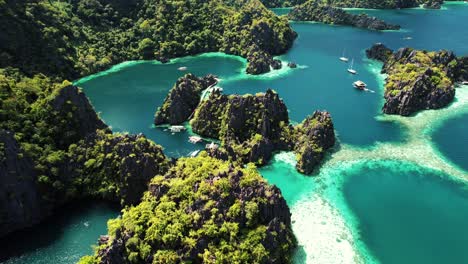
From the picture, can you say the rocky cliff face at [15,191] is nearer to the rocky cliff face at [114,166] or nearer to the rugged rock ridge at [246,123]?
the rocky cliff face at [114,166]

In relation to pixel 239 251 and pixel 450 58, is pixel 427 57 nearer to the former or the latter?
pixel 450 58

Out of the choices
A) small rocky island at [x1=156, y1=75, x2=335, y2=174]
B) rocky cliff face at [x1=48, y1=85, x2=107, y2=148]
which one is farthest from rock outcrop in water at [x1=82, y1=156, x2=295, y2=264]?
rocky cliff face at [x1=48, y1=85, x2=107, y2=148]

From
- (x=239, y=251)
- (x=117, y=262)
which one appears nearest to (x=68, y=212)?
(x=117, y=262)

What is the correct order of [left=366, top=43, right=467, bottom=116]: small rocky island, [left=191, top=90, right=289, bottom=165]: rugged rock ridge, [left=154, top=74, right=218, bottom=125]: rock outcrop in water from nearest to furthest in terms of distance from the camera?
[left=191, top=90, right=289, bottom=165]: rugged rock ridge
[left=154, top=74, right=218, bottom=125]: rock outcrop in water
[left=366, top=43, right=467, bottom=116]: small rocky island

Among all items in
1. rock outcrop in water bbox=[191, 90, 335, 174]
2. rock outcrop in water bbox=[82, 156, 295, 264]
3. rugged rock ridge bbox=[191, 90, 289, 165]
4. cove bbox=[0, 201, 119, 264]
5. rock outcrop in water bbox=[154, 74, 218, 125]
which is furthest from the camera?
rock outcrop in water bbox=[154, 74, 218, 125]

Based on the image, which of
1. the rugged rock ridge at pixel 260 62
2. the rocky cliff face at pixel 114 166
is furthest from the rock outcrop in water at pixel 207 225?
the rugged rock ridge at pixel 260 62

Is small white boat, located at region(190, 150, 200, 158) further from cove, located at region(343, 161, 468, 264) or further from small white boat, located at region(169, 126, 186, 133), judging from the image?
cove, located at region(343, 161, 468, 264)

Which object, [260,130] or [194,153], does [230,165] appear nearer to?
[194,153]

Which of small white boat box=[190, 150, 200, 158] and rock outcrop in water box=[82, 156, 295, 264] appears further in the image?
small white boat box=[190, 150, 200, 158]
